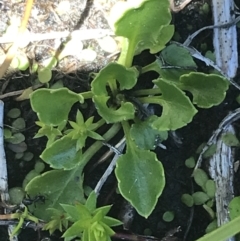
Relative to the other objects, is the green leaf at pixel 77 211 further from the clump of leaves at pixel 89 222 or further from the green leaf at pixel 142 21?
the green leaf at pixel 142 21

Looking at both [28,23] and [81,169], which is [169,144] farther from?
[28,23]

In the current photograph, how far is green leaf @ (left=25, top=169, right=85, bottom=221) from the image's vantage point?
118 centimetres

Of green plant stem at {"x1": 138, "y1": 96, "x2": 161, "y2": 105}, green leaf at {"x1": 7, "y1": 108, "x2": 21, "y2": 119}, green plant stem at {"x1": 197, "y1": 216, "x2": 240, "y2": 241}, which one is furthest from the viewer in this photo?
green leaf at {"x1": 7, "y1": 108, "x2": 21, "y2": 119}

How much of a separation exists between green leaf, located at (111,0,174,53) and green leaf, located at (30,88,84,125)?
7.0 inches

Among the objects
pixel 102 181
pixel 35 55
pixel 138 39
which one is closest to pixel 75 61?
pixel 35 55

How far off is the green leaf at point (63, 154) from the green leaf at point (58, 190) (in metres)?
0.06

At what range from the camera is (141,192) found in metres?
1.10

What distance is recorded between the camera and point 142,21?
1077 mm

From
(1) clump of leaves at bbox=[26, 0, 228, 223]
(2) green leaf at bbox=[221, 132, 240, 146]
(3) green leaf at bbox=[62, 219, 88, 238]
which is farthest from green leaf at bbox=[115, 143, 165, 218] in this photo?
(2) green leaf at bbox=[221, 132, 240, 146]

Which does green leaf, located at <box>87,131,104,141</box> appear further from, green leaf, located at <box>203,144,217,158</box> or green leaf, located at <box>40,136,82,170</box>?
green leaf, located at <box>203,144,217,158</box>

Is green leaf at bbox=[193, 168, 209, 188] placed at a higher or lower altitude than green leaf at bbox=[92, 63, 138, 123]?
lower

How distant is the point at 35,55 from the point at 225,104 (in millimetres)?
500

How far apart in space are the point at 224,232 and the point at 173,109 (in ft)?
0.92

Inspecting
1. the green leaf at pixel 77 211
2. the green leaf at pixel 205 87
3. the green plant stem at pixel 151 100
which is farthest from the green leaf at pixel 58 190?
the green leaf at pixel 205 87
